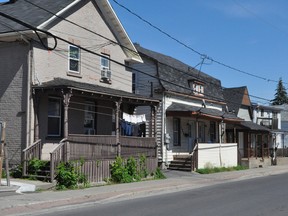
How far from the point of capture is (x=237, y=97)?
44750mm

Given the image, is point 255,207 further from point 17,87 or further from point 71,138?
point 17,87

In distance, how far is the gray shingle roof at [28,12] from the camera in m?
19.1

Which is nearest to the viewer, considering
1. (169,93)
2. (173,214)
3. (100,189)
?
(173,214)

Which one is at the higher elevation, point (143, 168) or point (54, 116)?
point (54, 116)

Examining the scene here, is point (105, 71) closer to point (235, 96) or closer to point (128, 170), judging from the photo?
point (128, 170)

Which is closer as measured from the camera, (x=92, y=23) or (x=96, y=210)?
(x=96, y=210)

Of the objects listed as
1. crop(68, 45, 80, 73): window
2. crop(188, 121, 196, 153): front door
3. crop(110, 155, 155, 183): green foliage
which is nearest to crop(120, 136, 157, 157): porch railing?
crop(110, 155, 155, 183): green foliage

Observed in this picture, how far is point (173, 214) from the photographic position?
427 inches

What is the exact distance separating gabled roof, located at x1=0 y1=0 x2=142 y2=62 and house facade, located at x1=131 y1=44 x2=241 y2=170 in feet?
9.96

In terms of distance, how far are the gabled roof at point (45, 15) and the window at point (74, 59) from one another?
70.3 inches

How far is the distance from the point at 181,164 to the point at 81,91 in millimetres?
10521

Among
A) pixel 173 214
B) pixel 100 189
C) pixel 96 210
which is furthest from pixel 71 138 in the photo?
pixel 173 214

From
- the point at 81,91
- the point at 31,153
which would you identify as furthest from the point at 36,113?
the point at 81,91

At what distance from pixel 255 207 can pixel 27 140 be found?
10.3m
